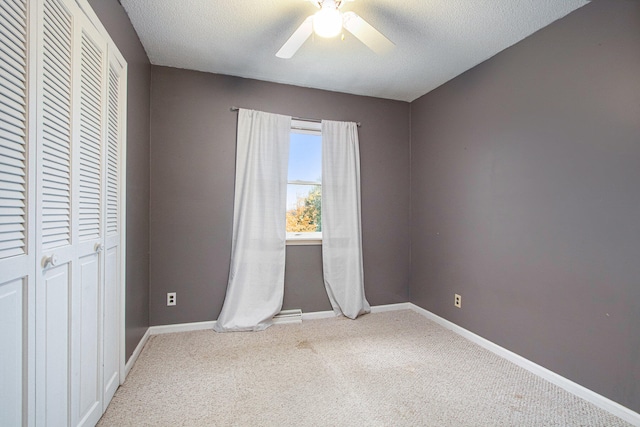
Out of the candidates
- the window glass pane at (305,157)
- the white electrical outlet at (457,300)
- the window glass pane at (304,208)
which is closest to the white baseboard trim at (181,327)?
the window glass pane at (304,208)

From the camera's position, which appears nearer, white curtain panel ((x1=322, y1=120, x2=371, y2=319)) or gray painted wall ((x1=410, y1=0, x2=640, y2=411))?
gray painted wall ((x1=410, y1=0, x2=640, y2=411))

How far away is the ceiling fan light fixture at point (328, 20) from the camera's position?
1.46 metres

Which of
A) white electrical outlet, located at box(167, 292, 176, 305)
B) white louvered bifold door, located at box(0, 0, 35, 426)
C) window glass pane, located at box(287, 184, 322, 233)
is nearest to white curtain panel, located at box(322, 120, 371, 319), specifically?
window glass pane, located at box(287, 184, 322, 233)

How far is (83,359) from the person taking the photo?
4.26 ft

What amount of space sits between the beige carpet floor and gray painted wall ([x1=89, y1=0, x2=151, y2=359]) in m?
0.37

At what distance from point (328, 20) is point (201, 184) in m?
1.83

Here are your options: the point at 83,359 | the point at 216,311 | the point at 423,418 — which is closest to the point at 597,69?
the point at 423,418

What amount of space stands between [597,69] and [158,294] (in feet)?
11.8

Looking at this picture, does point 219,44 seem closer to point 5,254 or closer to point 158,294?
point 5,254

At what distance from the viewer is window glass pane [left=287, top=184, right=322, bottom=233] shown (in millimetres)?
3061

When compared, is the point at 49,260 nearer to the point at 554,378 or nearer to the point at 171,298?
the point at 171,298

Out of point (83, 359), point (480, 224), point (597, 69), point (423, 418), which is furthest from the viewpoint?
point (480, 224)

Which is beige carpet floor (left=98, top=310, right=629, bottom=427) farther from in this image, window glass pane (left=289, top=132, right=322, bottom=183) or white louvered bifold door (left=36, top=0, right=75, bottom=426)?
window glass pane (left=289, top=132, right=322, bottom=183)

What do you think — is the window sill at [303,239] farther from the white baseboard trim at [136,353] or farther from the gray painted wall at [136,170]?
the white baseboard trim at [136,353]
